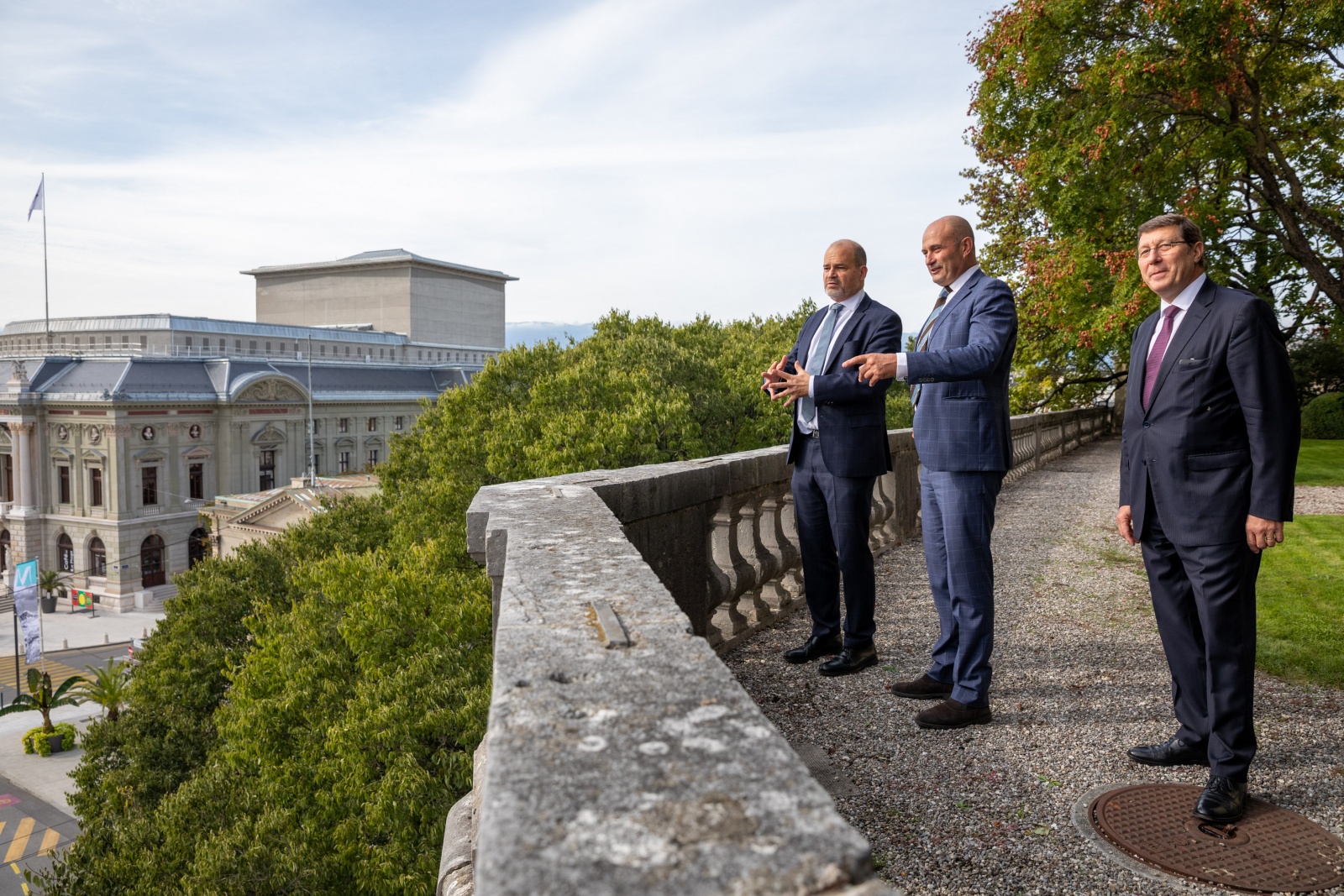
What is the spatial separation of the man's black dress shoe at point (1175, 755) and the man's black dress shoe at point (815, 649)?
1695mm

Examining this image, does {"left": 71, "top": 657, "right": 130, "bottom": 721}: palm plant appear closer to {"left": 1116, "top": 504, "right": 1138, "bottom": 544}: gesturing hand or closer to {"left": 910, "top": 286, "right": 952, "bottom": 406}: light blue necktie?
{"left": 910, "top": 286, "right": 952, "bottom": 406}: light blue necktie

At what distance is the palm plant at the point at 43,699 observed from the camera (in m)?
30.0

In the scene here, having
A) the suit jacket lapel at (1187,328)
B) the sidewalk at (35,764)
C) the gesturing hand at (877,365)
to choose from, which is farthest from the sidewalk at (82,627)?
the suit jacket lapel at (1187,328)

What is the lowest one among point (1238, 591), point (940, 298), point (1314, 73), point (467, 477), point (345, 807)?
point (345, 807)

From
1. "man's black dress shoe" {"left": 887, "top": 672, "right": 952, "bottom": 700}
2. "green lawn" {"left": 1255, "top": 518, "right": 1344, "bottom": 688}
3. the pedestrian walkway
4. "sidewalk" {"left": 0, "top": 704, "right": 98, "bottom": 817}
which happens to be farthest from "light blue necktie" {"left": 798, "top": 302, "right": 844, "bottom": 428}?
"sidewalk" {"left": 0, "top": 704, "right": 98, "bottom": 817}

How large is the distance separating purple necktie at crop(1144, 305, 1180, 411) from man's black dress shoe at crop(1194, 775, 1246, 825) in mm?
1427

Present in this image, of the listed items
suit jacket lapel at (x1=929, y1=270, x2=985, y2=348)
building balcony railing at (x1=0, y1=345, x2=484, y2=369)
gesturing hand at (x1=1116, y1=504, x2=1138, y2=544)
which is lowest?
gesturing hand at (x1=1116, y1=504, x2=1138, y2=544)

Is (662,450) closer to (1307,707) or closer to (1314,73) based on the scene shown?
(1314,73)

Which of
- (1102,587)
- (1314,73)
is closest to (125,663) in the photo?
(1102,587)

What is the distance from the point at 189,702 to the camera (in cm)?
2139

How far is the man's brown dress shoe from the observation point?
418 centimetres

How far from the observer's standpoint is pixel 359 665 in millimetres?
16141

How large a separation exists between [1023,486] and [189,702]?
1884cm

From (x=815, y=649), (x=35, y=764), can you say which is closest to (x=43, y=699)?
(x=35, y=764)
